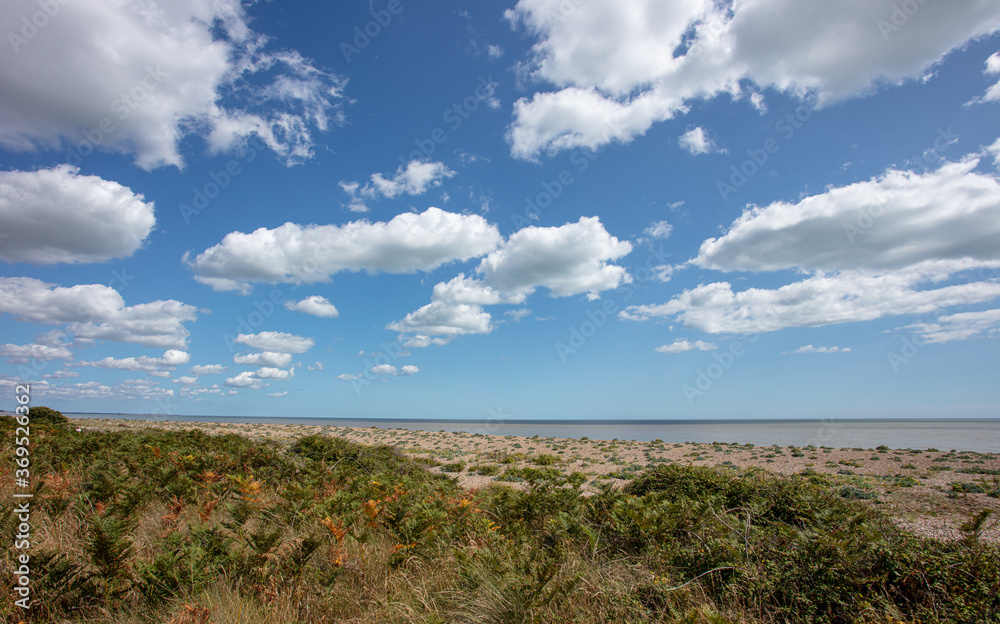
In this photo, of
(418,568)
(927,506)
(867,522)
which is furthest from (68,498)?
(927,506)

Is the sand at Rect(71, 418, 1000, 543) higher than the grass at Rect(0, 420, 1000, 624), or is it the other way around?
the grass at Rect(0, 420, 1000, 624)

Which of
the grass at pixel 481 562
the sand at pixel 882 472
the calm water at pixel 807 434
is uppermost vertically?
the grass at pixel 481 562

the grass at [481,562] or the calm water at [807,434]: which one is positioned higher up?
the grass at [481,562]

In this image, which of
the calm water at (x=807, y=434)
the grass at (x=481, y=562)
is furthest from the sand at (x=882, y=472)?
the calm water at (x=807, y=434)

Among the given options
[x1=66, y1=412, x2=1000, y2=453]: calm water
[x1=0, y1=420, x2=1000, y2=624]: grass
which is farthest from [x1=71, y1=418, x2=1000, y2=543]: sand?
[x1=66, y1=412, x2=1000, y2=453]: calm water

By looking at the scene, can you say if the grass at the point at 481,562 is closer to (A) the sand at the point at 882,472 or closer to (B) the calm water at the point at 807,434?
(A) the sand at the point at 882,472

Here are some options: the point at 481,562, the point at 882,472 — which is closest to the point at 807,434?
the point at 882,472

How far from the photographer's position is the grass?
3.30 m

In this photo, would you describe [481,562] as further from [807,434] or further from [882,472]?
[807,434]

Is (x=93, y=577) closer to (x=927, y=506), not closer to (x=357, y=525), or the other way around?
(x=357, y=525)

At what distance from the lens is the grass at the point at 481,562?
10.8 feet

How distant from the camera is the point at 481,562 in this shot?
163 inches

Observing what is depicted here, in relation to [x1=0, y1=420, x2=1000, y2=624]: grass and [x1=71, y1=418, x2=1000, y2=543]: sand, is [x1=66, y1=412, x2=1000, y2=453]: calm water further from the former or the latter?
[x1=0, y1=420, x2=1000, y2=624]: grass

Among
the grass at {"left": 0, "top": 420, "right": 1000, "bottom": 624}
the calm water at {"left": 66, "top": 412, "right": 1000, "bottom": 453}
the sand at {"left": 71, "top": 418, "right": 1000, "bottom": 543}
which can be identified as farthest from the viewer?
the calm water at {"left": 66, "top": 412, "right": 1000, "bottom": 453}
